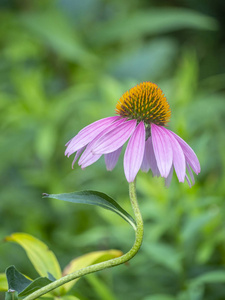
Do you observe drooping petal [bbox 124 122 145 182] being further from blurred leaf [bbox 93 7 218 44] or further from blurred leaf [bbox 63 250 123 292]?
blurred leaf [bbox 93 7 218 44]

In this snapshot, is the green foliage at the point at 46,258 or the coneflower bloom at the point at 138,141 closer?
the coneflower bloom at the point at 138,141

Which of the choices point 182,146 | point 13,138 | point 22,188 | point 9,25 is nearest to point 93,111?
point 13,138

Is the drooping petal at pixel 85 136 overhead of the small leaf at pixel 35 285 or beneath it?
overhead

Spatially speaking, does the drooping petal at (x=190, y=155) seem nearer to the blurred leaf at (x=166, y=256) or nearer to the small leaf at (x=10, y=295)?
the small leaf at (x=10, y=295)

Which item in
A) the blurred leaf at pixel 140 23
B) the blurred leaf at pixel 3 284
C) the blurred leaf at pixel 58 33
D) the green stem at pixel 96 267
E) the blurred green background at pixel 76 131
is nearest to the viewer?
the green stem at pixel 96 267

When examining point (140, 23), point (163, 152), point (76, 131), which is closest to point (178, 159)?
point (163, 152)

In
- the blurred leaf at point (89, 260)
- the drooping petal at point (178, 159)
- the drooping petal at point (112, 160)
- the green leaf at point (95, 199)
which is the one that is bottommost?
the blurred leaf at point (89, 260)

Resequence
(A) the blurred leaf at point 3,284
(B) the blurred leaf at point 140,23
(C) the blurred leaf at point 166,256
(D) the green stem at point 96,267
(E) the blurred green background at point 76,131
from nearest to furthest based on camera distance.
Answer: (D) the green stem at point 96,267
(A) the blurred leaf at point 3,284
(C) the blurred leaf at point 166,256
(E) the blurred green background at point 76,131
(B) the blurred leaf at point 140,23

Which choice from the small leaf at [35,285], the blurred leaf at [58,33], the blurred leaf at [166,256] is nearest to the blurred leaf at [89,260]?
the small leaf at [35,285]
